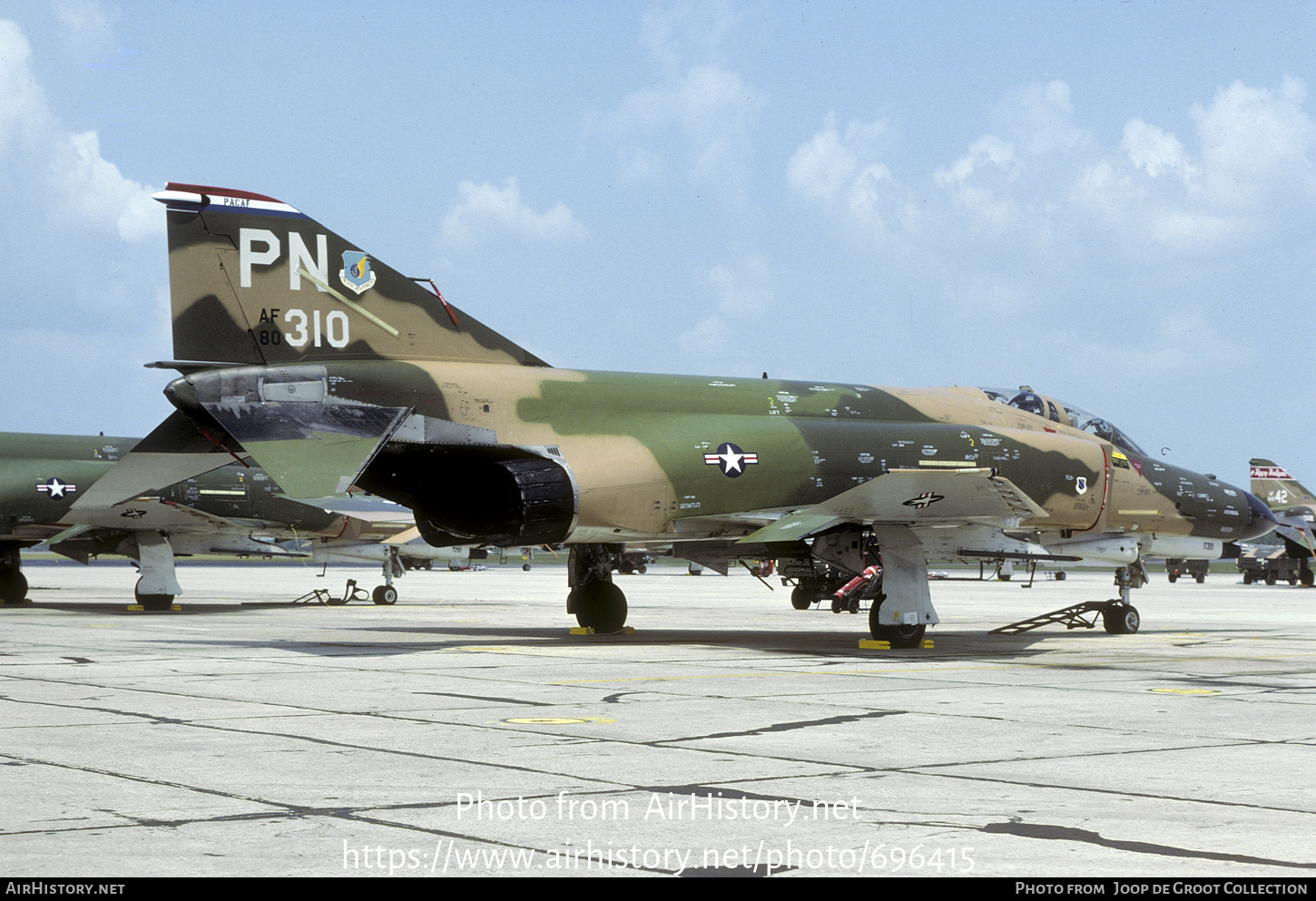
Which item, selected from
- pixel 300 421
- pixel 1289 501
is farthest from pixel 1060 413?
pixel 1289 501

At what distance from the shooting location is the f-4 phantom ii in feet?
48.5

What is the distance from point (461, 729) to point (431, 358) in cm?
825

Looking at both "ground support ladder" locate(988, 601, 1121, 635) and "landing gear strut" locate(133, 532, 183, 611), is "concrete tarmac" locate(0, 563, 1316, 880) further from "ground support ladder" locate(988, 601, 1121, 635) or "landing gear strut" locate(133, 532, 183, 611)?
"landing gear strut" locate(133, 532, 183, 611)

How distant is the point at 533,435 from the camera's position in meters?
15.5

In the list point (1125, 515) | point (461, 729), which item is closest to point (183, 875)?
point (461, 729)

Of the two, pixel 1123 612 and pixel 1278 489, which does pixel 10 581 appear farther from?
pixel 1278 489

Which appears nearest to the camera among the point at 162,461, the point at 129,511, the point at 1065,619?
the point at 162,461

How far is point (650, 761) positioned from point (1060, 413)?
1446 cm

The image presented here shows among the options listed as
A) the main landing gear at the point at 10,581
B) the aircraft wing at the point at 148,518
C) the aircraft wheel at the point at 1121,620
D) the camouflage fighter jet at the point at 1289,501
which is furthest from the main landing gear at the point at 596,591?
the camouflage fighter jet at the point at 1289,501

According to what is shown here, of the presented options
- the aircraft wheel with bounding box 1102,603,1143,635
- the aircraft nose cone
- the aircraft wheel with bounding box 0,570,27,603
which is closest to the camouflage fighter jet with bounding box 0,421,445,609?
the aircraft wheel with bounding box 0,570,27,603

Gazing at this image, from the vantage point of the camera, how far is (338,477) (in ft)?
43.4

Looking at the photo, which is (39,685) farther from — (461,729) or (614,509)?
(614,509)

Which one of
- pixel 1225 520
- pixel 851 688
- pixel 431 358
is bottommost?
pixel 851 688

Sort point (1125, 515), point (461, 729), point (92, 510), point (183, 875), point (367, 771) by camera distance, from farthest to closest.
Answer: point (92, 510)
point (1125, 515)
point (461, 729)
point (367, 771)
point (183, 875)
